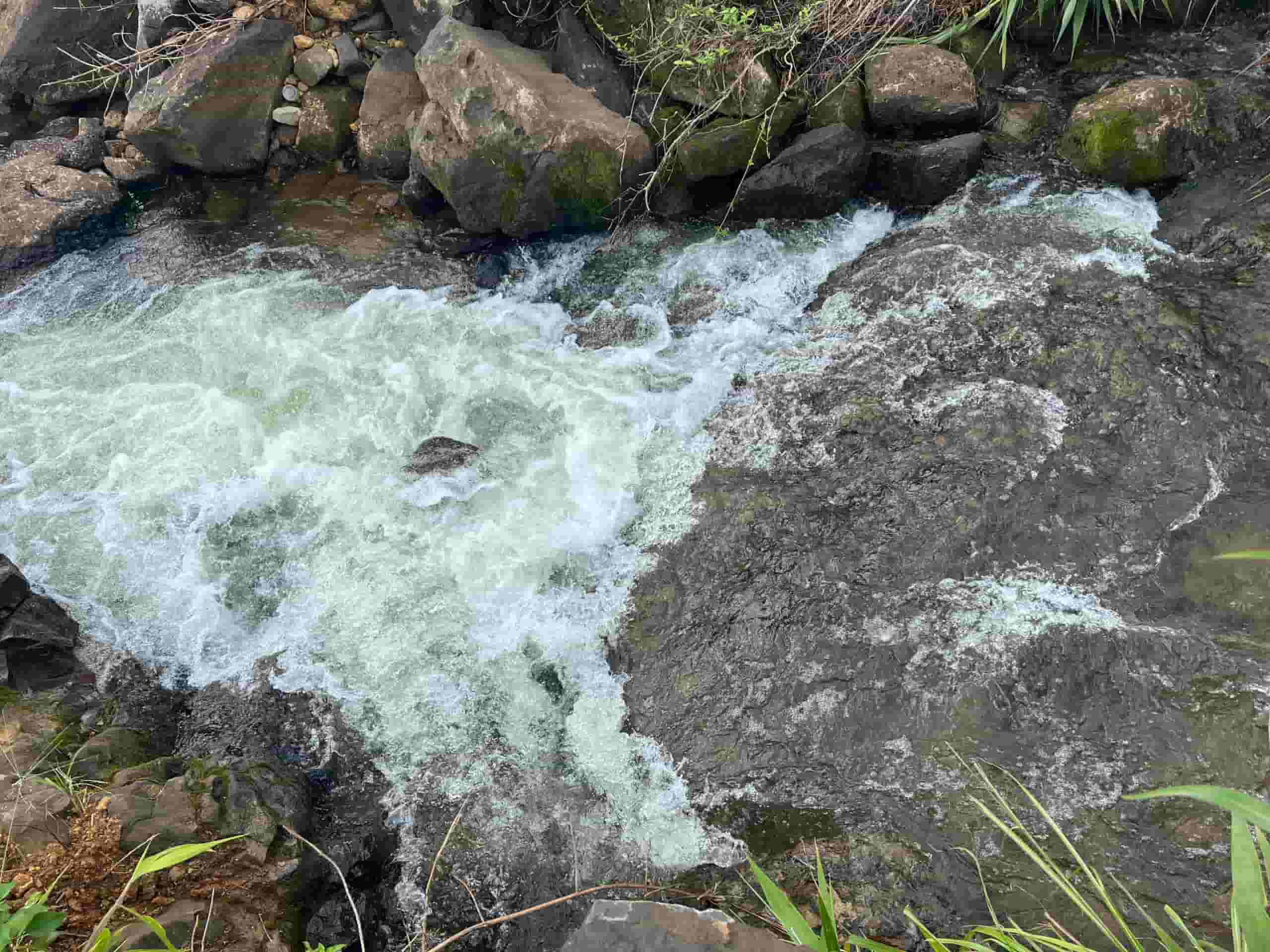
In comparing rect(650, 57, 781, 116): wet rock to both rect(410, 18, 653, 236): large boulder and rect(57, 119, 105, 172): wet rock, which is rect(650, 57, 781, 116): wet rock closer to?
rect(410, 18, 653, 236): large boulder

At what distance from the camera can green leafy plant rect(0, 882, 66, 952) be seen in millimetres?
1492

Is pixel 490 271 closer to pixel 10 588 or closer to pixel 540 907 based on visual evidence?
pixel 10 588

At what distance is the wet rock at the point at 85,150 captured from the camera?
5832 millimetres

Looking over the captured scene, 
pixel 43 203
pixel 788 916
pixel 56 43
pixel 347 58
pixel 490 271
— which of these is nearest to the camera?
pixel 788 916

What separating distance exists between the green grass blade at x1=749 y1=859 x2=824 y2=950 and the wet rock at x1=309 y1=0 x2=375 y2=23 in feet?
20.1

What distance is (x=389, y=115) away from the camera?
18.0 ft

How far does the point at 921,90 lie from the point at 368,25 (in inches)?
149

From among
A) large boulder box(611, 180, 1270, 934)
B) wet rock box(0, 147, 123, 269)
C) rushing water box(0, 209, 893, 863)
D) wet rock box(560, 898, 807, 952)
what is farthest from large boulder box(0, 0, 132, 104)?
wet rock box(560, 898, 807, 952)

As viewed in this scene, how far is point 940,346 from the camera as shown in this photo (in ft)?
13.0

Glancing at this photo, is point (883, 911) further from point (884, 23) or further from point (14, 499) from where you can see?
point (884, 23)

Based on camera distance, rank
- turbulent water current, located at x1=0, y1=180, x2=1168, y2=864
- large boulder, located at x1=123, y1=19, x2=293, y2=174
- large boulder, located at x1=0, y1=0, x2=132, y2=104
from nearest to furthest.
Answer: turbulent water current, located at x1=0, y1=180, x2=1168, y2=864
large boulder, located at x1=123, y1=19, x2=293, y2=174
large boulder, located at x1=0, y1=0, x2=132, y2=104

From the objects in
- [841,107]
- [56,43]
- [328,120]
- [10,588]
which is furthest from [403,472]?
[56,43]

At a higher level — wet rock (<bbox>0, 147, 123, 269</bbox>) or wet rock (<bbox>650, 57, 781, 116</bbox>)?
wet rock (<bbox>650, 57, 781, 116</bbox>)

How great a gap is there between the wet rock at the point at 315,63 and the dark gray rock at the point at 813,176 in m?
3.06
